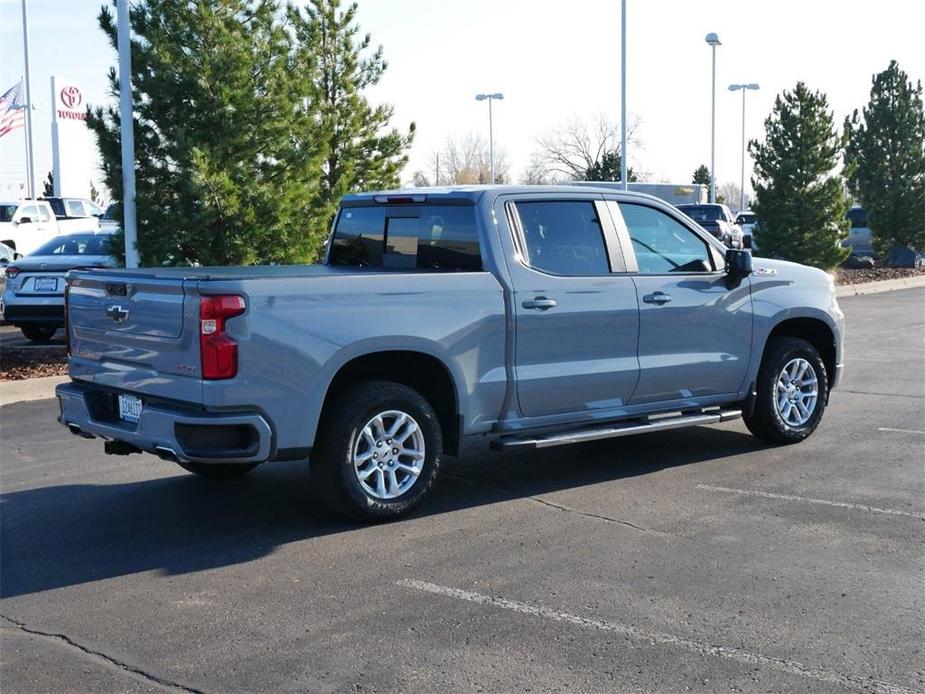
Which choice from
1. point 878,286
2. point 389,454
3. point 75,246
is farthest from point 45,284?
point 878,286

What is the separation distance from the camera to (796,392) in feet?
29.2

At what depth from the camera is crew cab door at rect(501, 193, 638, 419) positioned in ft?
23.7

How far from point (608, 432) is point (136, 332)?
3053mm

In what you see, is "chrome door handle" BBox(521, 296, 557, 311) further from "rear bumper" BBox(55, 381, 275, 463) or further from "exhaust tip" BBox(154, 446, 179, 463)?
"exhaust tip" BBox(154, 446, 179, 463)

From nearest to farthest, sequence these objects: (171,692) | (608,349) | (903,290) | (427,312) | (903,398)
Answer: (171,692), (427,312), (608,349), (903,398), (903,290)

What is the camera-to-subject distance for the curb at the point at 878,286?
1007 inches

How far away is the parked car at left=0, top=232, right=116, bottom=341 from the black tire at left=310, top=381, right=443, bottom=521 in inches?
353

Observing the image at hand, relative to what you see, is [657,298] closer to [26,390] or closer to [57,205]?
[26,390]

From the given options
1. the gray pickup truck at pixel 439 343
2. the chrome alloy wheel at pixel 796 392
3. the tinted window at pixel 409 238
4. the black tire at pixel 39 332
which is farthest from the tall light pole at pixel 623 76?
the tinted window at pixel 409 238

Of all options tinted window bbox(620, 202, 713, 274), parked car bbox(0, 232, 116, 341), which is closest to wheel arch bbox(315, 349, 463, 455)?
tinted window bbox(620, 202, 713, 274)

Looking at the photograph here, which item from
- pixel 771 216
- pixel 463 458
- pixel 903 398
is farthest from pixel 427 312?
pixel 771 216

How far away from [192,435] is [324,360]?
0.81 metres

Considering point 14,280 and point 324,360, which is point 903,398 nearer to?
point 324,360

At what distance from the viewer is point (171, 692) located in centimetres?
438
